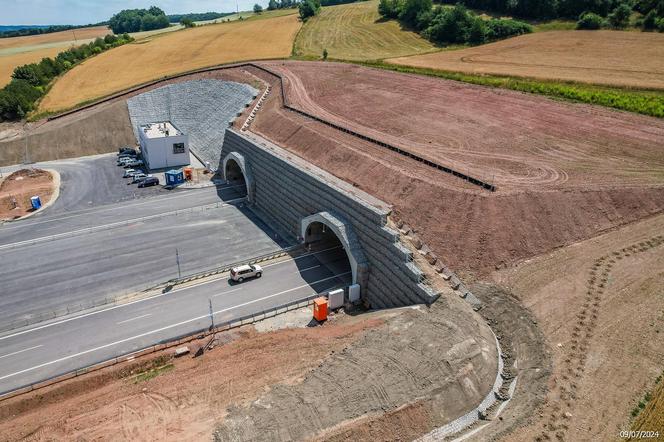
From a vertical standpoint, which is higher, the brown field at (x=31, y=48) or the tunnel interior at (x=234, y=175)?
the brown field at (x=31, y=48)

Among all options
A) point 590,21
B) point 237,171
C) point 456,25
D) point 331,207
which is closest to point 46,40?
point 456,25

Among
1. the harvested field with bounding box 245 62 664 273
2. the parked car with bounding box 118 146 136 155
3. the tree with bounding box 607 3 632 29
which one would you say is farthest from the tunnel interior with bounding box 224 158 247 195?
the tree with bounding box 607 3 632 29

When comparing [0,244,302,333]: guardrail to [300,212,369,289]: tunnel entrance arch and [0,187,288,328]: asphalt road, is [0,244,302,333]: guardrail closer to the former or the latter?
[0,187,288,328]: asphalt road

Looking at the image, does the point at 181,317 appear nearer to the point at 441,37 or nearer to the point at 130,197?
the point at 130,197

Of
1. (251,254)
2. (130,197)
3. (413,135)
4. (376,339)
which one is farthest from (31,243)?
(413,135)

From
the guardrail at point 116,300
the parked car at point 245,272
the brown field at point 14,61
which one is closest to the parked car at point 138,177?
the guardrail at point 116,300

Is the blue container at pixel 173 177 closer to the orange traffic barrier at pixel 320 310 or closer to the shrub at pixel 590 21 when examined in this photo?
the orange traffic barrier at pixel 320 310
